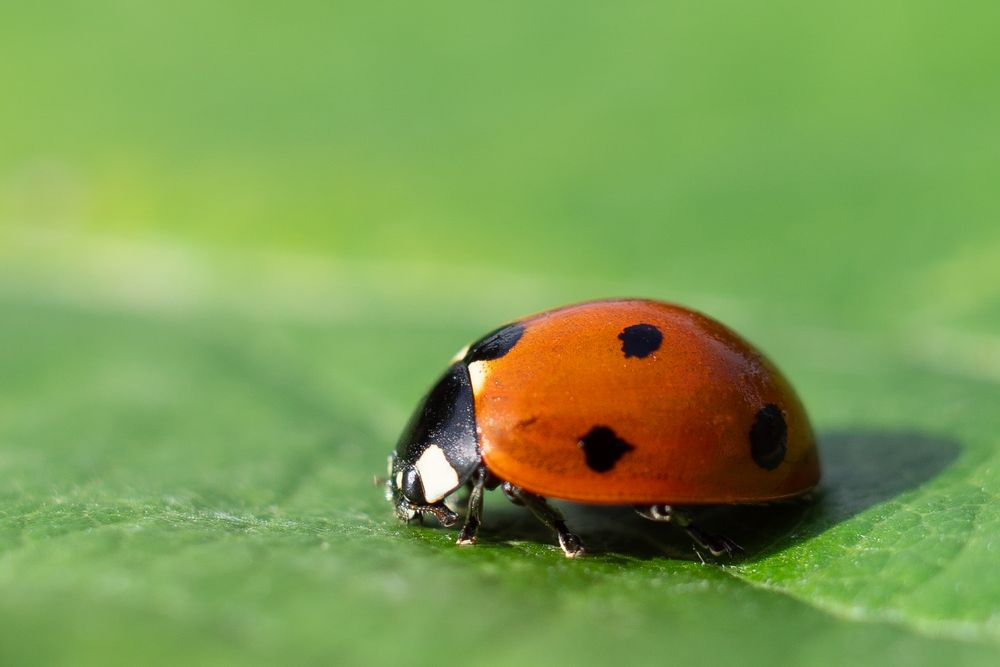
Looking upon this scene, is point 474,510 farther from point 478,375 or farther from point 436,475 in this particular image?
point 478,375

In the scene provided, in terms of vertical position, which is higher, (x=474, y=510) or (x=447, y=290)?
(x=447, y=290)

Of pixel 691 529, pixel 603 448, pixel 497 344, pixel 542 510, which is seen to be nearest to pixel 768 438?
pixel 691 529

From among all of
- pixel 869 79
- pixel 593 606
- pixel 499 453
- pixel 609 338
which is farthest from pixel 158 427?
pixel 869 79

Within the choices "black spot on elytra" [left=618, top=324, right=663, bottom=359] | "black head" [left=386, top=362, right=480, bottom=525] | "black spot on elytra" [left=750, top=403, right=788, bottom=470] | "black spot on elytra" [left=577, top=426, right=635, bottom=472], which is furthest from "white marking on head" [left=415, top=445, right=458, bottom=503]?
"black spot on elytra" [left=750, top=403, right=788, bottom=470]

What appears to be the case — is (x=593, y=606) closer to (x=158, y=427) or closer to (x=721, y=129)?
(x=158, y=427)

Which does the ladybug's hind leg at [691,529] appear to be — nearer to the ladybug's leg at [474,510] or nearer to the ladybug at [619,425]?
the ladybug at [619,425]

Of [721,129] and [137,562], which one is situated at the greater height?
[721,129]
